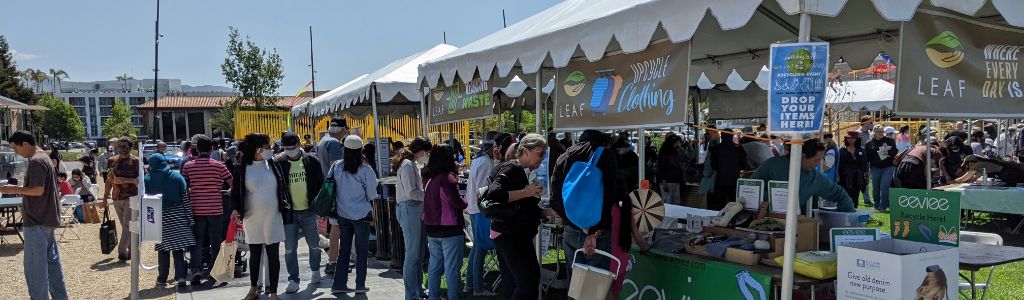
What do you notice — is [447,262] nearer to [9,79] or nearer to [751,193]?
[751,193]

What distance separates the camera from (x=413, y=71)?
1020cm

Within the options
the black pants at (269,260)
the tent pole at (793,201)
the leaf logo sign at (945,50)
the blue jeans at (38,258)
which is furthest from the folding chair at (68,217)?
the leaf logo sign at (945,50)

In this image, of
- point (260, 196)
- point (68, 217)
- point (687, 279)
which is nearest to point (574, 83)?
point (687, 279)

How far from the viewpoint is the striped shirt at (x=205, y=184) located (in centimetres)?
756

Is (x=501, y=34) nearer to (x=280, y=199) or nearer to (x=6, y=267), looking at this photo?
(x=280, y=199)

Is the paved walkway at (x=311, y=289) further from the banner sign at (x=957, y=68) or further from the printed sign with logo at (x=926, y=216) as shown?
the banner sign at (x=957, y=68)

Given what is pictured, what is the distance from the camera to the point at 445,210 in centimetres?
581

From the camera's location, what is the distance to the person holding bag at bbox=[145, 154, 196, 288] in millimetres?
7566

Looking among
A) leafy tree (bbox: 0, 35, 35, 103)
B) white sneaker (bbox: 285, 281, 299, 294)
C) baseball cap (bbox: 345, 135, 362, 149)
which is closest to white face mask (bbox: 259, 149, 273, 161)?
baseball cap (bbox: 345, 135, 362, 149)

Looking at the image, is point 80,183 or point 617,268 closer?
point 617,268

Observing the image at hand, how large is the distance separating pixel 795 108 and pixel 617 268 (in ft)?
5.77

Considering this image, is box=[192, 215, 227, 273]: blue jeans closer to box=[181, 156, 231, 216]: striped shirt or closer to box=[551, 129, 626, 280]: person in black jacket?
box=[181, 156, 231, 216]: striped shirt

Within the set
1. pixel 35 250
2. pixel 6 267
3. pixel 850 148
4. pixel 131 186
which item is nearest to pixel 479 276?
pixel 35 250

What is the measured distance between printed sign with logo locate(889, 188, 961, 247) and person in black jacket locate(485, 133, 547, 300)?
7.40ft
